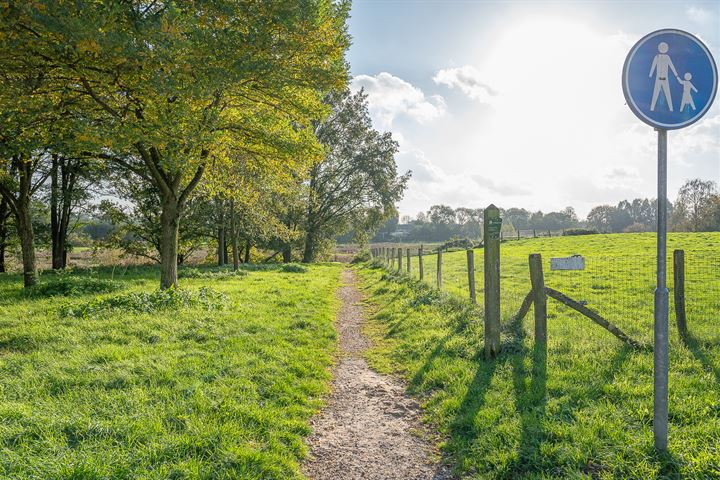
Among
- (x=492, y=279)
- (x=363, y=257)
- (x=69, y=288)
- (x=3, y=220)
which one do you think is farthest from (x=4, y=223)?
(x=492, y=279)

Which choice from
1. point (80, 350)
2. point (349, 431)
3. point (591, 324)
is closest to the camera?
point (349, 431)

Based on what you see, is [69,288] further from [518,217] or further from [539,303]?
[518,217]

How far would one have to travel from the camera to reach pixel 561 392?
17.0 ft

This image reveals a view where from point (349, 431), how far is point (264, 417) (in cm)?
107

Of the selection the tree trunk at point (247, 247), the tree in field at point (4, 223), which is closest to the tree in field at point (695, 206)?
the tree trunk at point (247, 247)

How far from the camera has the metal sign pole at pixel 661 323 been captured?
372cm

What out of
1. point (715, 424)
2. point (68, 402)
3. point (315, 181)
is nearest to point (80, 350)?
point (68, 402)

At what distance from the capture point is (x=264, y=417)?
4.74m

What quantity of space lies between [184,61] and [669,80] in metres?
8.46

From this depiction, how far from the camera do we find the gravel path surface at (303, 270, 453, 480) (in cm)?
404

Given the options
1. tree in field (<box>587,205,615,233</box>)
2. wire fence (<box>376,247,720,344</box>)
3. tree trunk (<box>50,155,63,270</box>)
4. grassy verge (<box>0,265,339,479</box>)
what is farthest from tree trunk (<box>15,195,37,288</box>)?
tree in field (<box>587,205,615,233</box>)

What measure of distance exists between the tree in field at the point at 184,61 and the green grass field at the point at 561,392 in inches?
267

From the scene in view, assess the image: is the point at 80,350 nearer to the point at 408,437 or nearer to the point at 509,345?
the point at 408,437

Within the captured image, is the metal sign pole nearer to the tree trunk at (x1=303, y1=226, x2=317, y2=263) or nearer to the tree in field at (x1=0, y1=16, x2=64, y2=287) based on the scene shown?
the tree in field at (x1=0, y1=16, x2=64, y2=287)
